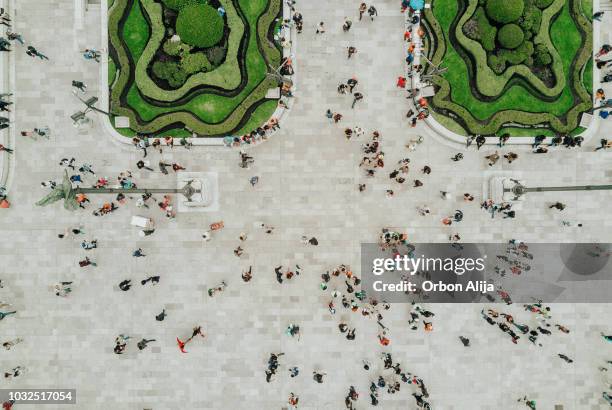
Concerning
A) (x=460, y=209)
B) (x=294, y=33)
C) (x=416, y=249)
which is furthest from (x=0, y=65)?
(x=460, y=209)

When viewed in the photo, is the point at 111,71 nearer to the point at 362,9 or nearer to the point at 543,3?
the point at 362,9

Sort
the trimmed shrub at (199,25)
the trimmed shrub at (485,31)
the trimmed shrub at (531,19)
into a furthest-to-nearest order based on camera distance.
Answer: the trimmed shrub at (485,31) → the trimmed shrub at (531,19) → the trimmed shrub at (199,25)

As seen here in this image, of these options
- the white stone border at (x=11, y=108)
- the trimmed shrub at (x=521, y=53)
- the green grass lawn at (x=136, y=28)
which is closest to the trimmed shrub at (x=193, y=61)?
the green grass lawn at (x=136, y=28)

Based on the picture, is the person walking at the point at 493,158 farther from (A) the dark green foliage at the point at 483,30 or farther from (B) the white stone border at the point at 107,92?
(B) the white stone border at the point at 107,92

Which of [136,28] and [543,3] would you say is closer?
[136,28]

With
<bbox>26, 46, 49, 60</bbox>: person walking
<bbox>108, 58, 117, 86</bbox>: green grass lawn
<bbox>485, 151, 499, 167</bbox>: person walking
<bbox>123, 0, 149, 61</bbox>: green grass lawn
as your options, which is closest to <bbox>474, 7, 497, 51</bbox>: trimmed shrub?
<bbox>485, 151, 499, 167</bbox>: person walking

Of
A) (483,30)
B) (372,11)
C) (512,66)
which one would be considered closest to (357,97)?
(372,11)
